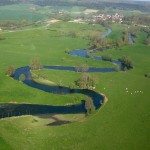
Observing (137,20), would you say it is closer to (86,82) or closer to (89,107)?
(86,82)

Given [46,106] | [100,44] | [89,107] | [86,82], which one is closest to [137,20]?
[100,44]

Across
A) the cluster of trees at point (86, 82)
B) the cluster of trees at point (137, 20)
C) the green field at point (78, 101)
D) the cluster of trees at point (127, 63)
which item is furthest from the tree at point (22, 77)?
the cluster of trees at point (137, 20)

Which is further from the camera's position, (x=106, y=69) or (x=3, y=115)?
(x=106, y=69)

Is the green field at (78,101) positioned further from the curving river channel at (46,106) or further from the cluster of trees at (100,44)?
the cluster of trees at (100,44)

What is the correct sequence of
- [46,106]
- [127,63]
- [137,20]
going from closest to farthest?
[46,106] < [127,63] < [137,20]

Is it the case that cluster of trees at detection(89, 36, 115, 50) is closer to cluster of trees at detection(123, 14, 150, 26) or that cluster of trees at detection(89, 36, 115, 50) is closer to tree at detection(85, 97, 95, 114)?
cluster of trees at detection(123, 14, 150, 26)

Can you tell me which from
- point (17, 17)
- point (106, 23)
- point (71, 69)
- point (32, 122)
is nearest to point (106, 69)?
point (71, 69)

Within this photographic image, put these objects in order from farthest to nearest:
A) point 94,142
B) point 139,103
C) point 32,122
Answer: point 139,103 → point 32,122 → point 94,142

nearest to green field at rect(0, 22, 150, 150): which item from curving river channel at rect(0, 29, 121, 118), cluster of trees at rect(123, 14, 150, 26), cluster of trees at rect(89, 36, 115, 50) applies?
curving river channel at rect(0, 29, 121, 118)

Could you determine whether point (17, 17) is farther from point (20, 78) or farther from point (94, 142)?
point (94, 142)
